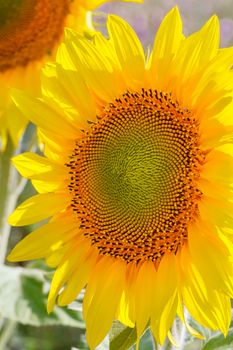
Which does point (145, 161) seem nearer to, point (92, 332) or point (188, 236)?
point (188, 236)

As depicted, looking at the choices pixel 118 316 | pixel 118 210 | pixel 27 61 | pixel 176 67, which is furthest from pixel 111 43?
pixel 27 61

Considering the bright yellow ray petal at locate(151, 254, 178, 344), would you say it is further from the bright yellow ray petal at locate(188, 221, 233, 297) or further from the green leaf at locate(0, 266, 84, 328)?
the green leaf at locate(0, 266, 84, 328)

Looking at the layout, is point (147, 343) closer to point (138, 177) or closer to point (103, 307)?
point (103, 307)

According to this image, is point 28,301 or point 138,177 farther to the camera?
point 28,301

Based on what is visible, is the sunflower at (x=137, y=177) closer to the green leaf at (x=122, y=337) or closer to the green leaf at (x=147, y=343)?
the green leaf at (x=122, y=337)

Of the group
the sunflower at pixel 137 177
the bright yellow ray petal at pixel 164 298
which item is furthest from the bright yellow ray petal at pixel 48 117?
the bright yellow ray petal at pixel 164 298

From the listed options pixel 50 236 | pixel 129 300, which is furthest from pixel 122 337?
pixel 50 236
